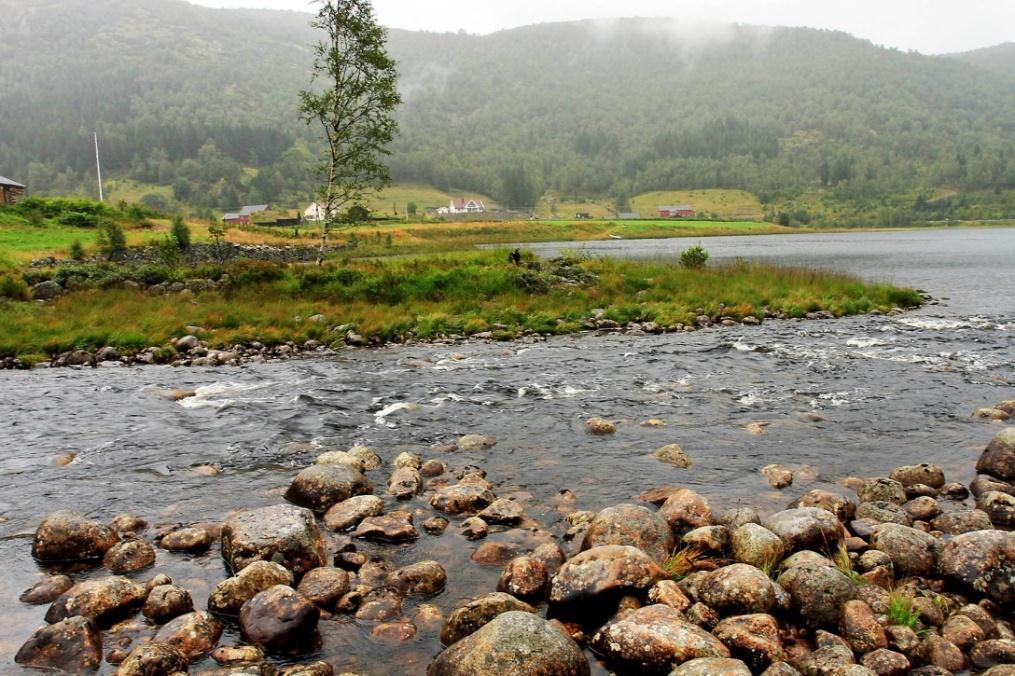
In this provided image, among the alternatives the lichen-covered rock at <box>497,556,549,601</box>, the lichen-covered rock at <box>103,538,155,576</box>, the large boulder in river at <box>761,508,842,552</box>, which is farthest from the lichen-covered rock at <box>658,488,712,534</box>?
the lichen-covered rock at <box>103,538,155,576</box>

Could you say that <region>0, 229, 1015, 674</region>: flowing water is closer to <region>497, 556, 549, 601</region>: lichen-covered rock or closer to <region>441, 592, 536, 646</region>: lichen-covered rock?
<region>441, 592, 536, 646</region>: lichen-covered rock

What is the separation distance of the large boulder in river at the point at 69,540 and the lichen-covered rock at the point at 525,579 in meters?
5.40

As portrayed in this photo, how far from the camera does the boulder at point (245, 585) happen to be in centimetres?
732

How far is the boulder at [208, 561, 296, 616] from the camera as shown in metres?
7.32

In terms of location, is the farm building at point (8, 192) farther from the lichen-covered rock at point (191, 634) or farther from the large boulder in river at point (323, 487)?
the lichen-covered rock at point (191, 634)

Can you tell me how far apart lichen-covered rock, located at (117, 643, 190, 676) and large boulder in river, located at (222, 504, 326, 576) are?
1703mm

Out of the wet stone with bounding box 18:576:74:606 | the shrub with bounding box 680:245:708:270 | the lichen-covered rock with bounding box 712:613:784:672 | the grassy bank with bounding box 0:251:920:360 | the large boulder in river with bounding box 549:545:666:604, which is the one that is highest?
the shrub with bounding box 680:245:708:270

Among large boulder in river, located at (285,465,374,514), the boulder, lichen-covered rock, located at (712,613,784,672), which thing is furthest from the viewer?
large boulder in river, located at (285,465,374,514)

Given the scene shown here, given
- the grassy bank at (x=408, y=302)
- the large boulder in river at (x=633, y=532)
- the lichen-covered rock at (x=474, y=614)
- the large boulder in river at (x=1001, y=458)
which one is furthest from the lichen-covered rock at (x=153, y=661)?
the grassy bank at (x=408, y=302)

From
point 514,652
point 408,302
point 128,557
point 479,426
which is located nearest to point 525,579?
point 514,652

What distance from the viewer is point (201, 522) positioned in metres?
9.64

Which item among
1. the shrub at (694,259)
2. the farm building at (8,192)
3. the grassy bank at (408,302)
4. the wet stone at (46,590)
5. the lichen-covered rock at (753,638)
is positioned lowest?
the lichen-covered rock at (753,638)

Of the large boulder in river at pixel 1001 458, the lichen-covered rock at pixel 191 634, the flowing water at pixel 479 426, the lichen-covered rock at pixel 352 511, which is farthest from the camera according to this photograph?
the large boulder in river at pixel 1001 458

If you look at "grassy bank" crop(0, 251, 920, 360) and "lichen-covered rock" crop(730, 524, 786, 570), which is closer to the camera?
"lichen-covered rock" crop(730, 524, 786, 570)
